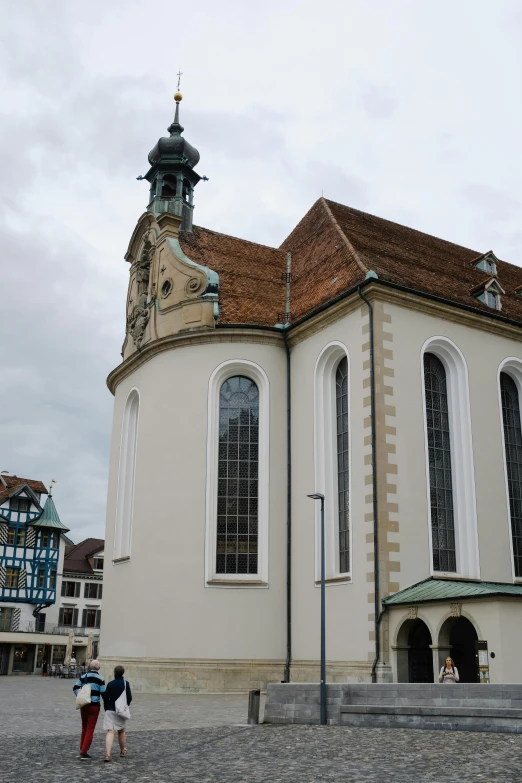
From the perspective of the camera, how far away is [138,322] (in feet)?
88.3

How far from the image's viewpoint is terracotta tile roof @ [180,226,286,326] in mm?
24766

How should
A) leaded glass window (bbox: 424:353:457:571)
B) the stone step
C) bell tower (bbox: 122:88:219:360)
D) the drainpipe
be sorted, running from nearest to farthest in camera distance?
Result: the stone step → the drainpipe → leaded glass window (bbox: 424:353:457:571) → bell tower (bbox: 122:88:219:360)

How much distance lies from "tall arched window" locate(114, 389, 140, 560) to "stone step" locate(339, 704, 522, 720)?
13.0 metres

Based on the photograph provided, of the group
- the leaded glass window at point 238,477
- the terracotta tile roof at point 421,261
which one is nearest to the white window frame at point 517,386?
the terracotta tile roof at point 421,261

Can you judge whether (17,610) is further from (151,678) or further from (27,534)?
(151,678)

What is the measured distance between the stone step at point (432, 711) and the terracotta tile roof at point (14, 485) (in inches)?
1618

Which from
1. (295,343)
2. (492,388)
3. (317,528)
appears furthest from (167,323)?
(492,388)

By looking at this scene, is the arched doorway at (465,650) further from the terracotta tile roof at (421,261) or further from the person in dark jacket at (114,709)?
the person in dark jacket at (114,709)

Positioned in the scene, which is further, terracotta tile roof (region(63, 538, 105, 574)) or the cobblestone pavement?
terracotta tile roof (region(63, 538, 105, 574))

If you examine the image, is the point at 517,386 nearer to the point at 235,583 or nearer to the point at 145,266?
the point at 235,583

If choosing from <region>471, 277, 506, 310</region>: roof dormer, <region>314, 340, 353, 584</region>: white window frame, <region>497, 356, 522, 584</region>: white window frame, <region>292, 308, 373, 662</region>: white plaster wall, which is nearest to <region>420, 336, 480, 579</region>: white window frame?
<region>497, 356, 522, 584</region>: white window frame

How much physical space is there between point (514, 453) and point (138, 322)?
1229 cm

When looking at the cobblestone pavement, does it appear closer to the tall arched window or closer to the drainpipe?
the drainpipe

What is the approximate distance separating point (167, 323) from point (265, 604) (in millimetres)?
8951
